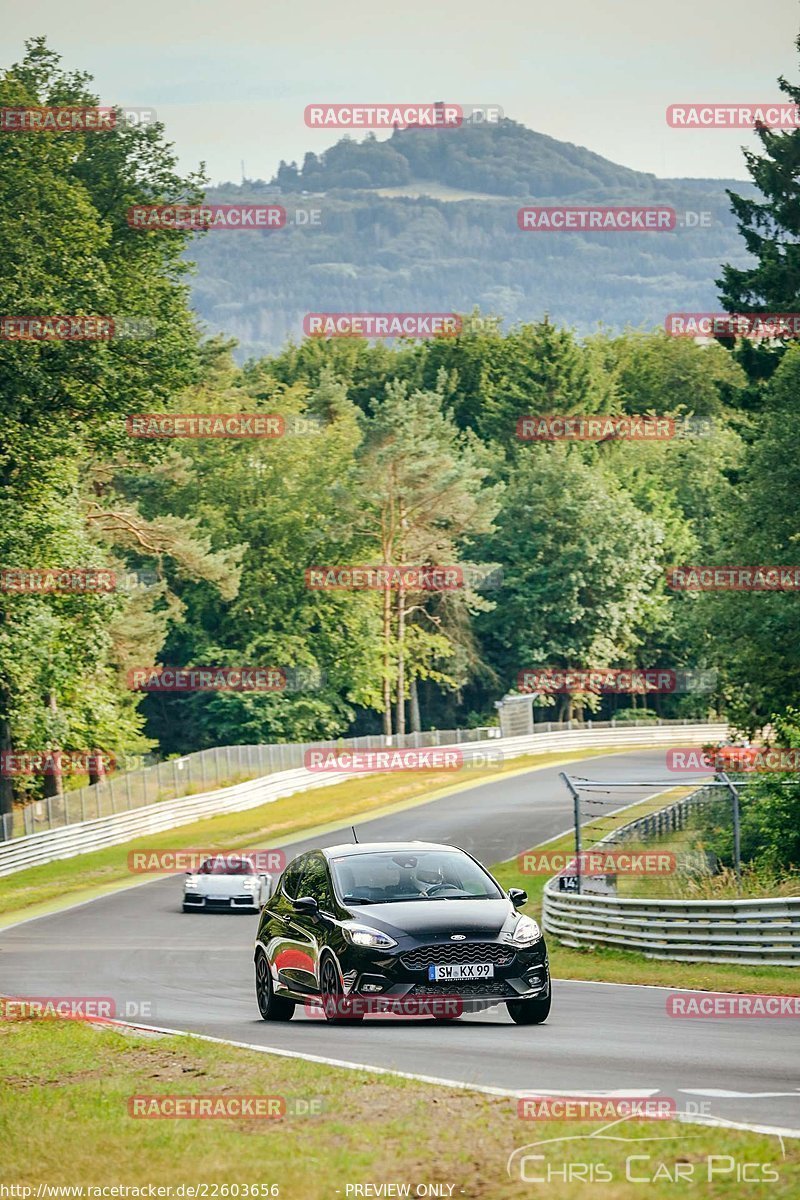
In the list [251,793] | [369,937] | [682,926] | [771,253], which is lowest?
[251,793]

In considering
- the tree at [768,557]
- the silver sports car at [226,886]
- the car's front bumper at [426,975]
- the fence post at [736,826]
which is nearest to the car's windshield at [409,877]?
the car's front bumper at [426,975]

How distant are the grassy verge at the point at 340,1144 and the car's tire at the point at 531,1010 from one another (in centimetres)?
359

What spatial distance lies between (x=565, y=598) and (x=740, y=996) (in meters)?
78.0

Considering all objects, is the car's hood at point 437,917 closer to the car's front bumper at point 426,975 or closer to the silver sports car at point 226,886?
the car's front bumper at point 426,975

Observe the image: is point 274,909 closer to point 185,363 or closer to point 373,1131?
point 373,1131

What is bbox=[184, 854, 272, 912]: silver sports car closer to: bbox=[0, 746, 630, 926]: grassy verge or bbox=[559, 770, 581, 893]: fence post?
bbox=[0, 746, 630, 926]: grassy verge

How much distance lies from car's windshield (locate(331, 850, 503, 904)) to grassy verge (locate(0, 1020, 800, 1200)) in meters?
3.52

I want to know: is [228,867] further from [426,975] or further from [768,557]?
[426,975]

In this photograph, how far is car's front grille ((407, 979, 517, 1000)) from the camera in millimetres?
14688

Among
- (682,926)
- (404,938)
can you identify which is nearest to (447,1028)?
(404,938)

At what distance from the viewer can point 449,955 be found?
48.0 ft

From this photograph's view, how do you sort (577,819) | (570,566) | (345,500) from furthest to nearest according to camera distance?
1. (570,566)
2. (345,500)
3. (577,819)

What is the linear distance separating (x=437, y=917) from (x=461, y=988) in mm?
608

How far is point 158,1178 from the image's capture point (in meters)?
8.65
